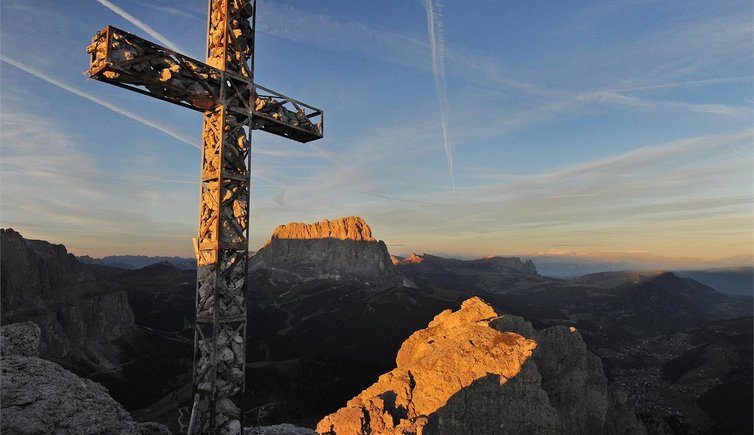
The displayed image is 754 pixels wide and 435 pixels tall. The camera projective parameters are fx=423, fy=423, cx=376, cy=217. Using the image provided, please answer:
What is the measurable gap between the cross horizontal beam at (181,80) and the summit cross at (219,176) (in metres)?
0.03

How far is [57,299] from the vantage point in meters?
164

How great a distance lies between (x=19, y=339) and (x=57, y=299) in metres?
195

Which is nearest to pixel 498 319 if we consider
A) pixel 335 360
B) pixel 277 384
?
pixel 277 384

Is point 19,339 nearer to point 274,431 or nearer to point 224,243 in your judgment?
point 224,243

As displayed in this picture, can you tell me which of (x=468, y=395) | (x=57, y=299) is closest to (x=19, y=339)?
(x=468, y=395)

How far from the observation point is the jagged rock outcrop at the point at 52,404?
22.2 feet

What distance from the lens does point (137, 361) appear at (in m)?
158

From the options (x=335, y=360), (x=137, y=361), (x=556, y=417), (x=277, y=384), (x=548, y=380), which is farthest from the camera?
(x=137, y=361)

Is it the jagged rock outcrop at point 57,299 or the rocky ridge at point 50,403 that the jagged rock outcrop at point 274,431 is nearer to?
the rocky ridge at point 50,403

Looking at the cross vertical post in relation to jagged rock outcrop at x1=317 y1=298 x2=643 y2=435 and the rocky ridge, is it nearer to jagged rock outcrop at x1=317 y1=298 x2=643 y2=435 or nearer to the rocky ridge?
the rocky ridge

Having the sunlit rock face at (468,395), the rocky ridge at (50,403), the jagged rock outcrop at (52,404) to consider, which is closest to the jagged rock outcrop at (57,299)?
the sunlit rock face at (468,395)

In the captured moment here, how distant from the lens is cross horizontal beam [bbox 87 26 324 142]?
933 centimetres

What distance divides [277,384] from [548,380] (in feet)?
287

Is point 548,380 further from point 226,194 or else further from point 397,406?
point 226,194
